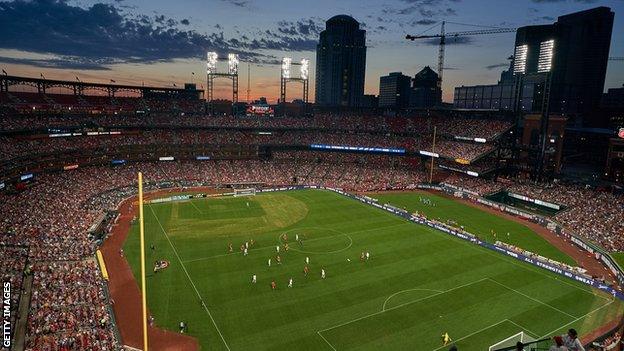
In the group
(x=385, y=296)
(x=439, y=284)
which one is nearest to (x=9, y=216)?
(x=385, y=296)

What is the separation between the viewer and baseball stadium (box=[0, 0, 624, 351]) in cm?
2884

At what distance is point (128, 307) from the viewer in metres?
31.7

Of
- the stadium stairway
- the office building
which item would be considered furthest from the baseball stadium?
the office building

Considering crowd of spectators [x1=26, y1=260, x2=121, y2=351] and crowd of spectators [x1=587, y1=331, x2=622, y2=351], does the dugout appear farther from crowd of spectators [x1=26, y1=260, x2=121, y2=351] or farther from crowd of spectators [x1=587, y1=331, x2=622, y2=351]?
crowd of spectators [x1=26, y1=260, x2=121, y2=351]

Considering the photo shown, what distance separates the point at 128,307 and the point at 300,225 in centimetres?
2647

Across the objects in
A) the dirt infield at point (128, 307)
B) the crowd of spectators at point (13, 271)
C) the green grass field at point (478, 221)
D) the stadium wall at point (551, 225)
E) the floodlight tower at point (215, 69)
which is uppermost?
the floodlight tower at point (215, 69)

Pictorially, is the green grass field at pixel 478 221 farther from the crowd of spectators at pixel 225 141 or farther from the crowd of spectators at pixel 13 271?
the crowd of spectators at pixel 13 271

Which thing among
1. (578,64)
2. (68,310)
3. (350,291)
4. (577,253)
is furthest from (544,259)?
Answer: (578,64)

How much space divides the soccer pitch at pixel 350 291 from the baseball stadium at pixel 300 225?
197 mm

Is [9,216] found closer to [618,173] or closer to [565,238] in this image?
[565,238]

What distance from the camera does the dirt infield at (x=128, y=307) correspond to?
2709 centimetres

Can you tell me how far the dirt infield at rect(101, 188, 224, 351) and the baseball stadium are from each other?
18cm

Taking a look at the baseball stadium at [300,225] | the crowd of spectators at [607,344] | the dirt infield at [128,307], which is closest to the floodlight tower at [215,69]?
the baseball stadium at [300,225]

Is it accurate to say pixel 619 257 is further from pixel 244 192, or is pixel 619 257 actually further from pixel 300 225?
pixel 244 192
